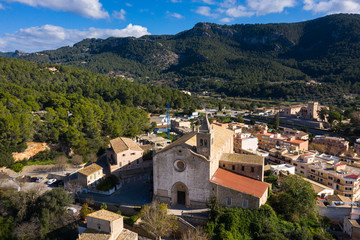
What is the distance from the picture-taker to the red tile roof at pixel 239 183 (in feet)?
75.8

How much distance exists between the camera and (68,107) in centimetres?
4884

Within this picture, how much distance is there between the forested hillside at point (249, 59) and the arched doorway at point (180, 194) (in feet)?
287

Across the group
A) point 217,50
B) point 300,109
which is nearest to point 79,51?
point 217,50

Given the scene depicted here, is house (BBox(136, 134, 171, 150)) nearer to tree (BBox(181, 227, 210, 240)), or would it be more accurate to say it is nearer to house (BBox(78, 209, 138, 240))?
house (BBox(78, 209, 138, 240))

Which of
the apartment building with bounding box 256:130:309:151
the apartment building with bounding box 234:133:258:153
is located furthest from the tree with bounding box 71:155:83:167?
the apartment building with bounding box 256:130:309:151

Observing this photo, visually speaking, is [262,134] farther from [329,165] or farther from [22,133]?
[22,133]

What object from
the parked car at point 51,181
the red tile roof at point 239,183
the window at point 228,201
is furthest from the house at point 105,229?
the parked car at point 51,181

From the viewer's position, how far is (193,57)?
16275cm

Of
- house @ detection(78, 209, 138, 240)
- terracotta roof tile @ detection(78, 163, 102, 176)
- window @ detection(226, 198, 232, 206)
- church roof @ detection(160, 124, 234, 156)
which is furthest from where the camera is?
terracotta roof tile @ detection(78, 163, 102, 176)

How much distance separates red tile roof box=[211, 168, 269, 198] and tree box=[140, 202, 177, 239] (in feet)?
17.7

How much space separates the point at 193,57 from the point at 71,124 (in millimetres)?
131093

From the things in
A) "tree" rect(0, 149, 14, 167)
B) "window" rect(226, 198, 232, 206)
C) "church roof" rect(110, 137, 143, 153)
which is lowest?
"window" rect(226, 198, 232, 206)

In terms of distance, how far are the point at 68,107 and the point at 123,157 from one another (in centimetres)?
2318

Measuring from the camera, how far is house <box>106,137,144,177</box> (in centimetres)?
3209
